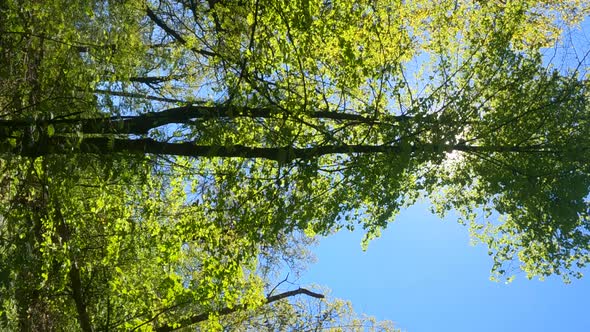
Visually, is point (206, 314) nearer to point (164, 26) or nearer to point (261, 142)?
point (261, 142)

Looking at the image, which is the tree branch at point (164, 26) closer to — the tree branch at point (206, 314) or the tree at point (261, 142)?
the tree at point (261, 142)

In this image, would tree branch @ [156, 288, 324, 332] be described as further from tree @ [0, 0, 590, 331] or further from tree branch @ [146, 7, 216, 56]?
tree branch @ [146, 7, 216, 56]

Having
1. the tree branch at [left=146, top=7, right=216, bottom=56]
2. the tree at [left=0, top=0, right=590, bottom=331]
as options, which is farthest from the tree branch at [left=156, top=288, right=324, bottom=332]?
the tree branch at [left=146, top=7, right=216, bottom=56]

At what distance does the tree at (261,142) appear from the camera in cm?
635

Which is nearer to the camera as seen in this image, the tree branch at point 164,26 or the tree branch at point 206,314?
the tree branch at point 206,314

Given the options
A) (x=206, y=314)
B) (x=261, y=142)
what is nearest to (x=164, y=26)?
(x=261, y=142)

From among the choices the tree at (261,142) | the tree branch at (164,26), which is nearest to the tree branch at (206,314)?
the tree at (261,142)

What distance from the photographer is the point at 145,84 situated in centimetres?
1264

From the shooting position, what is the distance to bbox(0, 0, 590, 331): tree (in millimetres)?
6352

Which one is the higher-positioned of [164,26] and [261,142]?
[164,26]

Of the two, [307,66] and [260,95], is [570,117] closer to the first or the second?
[307,66]

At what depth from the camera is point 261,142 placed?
301 inches

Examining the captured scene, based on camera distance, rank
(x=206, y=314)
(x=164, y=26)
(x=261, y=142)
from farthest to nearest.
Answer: (x=164, y=26)
(x=206, y=314)
(x=261, y=142)

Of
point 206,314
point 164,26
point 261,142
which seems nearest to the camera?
point 261,142
